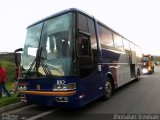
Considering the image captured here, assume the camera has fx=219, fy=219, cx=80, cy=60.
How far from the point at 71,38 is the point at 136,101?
3909 mm

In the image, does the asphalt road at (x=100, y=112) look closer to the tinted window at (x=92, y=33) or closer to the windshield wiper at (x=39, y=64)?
the windshield wiper at (x=39, y=64)

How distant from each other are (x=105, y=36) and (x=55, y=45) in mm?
3348

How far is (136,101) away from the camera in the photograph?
854 cm

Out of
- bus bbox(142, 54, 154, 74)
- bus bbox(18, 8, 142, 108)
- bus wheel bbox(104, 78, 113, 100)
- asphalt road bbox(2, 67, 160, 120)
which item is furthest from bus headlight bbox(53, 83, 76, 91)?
bus bbox(142, 54, 154, 74)

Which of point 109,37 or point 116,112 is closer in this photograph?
point 116,112

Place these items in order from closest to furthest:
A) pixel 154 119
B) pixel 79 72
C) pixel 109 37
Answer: pixel 154 119 < pixel 79 72 < pixel 109 37

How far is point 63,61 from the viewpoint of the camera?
6.38 metres

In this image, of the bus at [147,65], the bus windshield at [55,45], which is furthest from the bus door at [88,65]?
the bus at [147,65]

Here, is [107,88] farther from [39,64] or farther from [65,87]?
[39,64]

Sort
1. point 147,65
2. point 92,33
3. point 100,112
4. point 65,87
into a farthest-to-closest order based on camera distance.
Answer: point 147,65 → point 92,33 → point 100,112 → point 65,87

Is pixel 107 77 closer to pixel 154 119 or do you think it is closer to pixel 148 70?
pixel 154 119

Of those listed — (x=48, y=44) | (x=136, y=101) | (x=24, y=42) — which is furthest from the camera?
(x=136, y=101)

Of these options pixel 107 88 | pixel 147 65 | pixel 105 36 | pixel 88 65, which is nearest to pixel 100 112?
pixel 88 65

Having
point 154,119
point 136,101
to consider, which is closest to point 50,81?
point 154,119
